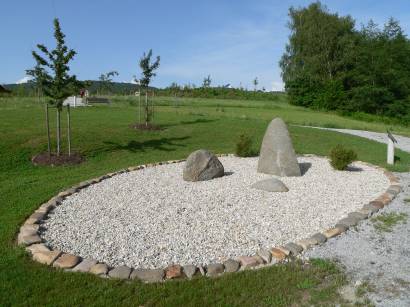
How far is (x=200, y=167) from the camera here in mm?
9070

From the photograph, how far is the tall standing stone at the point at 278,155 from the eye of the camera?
384 inches

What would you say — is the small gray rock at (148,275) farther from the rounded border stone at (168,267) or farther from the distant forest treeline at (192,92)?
the distant forest treeline at (192,92)

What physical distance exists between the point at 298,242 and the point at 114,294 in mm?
2843

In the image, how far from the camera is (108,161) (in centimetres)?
1188

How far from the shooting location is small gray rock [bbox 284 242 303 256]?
5136 millimetres

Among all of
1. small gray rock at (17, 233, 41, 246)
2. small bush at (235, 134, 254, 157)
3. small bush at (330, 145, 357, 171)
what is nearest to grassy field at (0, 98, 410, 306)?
small gray rock at (17, 233, 41, 246)

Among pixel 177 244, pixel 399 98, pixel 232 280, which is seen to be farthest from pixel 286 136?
pixel 399 98

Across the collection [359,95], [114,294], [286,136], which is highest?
[359,95]

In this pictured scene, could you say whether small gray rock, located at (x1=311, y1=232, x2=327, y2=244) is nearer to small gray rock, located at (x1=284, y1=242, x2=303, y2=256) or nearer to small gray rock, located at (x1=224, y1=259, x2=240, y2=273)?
small gray rock, located at (x1=284, y1=242, x2=303, y2=256)

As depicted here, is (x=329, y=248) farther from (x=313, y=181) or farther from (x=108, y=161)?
(x=108, y=161)

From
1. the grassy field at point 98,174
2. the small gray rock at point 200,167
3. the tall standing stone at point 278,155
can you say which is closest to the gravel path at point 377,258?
the grassy field at point 98,174

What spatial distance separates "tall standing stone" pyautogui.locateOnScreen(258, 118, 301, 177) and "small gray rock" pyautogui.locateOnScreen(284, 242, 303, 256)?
454 centimetres

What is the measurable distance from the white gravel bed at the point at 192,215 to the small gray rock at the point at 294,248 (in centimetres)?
23

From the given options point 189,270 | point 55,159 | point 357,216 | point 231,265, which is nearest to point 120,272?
point 189,270
